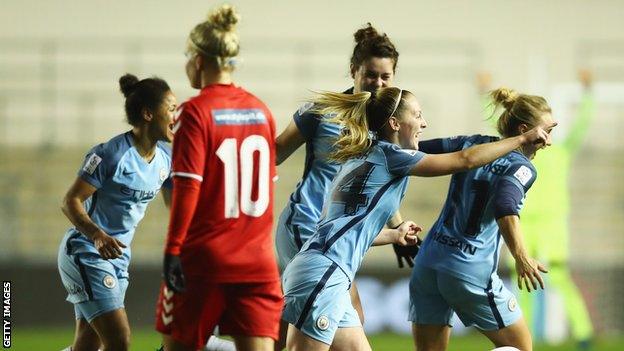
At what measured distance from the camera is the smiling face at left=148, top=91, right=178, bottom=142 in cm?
695

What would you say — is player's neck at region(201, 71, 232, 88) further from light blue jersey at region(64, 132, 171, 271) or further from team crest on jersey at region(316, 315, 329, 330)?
light blue jersey at region(64, 132, 171, 271)

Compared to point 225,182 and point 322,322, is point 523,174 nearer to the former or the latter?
point 322,322

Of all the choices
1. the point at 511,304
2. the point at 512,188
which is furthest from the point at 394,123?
the point at 511,304

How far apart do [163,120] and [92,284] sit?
0.97 meters

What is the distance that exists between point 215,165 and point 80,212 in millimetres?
1668

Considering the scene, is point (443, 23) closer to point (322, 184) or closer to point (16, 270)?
point (16, 270)

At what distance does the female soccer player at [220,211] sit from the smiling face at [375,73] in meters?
1.47

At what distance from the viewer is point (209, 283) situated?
512 cm

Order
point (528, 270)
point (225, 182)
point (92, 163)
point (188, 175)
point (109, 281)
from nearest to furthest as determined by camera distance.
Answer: point (188, 175) < point (225, 182) < point (528, 270) < point (92, 163) < point (109, 281)

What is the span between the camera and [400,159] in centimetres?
577

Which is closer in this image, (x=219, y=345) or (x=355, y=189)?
(x=355, y=189)

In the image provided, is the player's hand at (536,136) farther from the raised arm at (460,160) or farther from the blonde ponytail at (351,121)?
the blonde ponytail at (351,121)

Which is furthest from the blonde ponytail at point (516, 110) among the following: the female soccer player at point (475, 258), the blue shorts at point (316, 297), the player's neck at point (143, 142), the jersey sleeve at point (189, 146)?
the jersey sleeve at point (189, 146)

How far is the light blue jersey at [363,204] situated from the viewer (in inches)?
228
